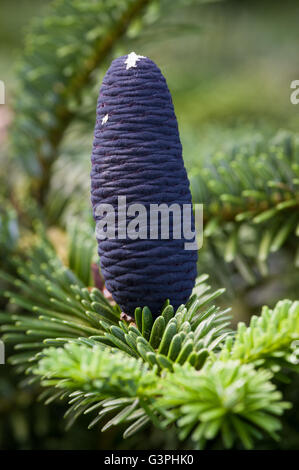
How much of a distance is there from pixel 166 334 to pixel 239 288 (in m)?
0.41

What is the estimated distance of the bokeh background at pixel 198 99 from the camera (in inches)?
25.5

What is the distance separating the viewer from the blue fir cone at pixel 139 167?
366mm

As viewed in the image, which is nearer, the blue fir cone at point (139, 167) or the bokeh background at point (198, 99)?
the blue fir cone at point (139, 167)

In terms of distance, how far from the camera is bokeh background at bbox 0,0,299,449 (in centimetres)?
65

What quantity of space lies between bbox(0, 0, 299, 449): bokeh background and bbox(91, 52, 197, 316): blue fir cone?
22 cm

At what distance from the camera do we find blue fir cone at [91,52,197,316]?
37cm

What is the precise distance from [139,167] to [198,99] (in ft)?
2.69

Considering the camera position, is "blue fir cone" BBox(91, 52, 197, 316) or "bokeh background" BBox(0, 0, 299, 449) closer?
"blue fir cone" BBox(91, 52, 197, 316)

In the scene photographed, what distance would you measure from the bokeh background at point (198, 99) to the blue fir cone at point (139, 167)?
223mm

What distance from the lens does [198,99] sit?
3.72ft
